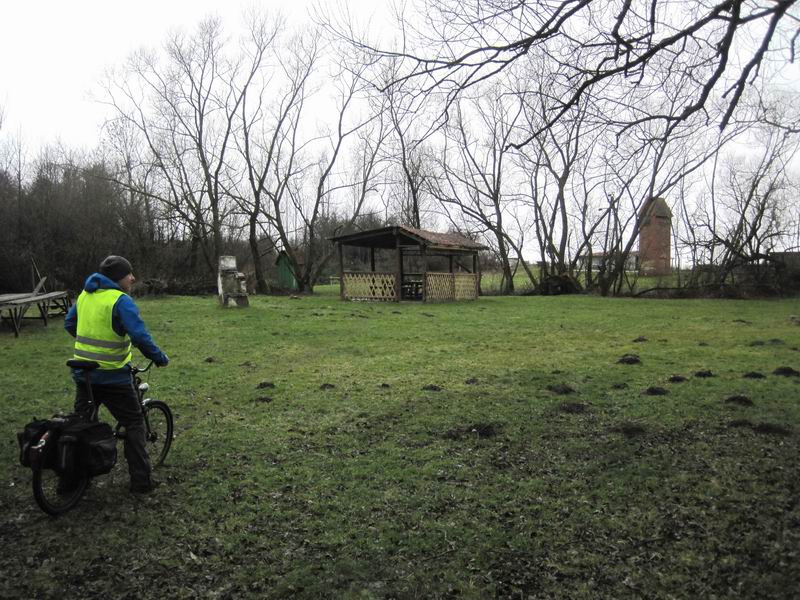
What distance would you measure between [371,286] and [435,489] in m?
19.5

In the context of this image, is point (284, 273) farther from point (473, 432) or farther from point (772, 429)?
point (772, 429)

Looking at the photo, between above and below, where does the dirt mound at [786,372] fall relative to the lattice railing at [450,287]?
below

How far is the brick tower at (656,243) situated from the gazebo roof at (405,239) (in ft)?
38.3

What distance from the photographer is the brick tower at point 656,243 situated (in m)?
32.2

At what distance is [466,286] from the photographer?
25.8 metres

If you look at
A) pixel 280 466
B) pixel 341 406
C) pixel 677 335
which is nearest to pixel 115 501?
pixel 280 466

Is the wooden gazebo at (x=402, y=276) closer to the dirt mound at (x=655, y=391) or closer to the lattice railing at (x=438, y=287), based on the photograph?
the lattice railing at (x=438, y=287)

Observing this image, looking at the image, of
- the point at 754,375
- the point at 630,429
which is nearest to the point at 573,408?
the point at 630,429

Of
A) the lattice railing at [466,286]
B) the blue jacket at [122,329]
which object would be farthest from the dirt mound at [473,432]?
the lattice railing at [466,286]

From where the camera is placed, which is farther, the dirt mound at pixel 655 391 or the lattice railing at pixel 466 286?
the lattice railing at pixel 466 286

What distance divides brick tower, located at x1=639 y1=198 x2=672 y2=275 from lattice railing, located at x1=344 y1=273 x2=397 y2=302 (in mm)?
15615

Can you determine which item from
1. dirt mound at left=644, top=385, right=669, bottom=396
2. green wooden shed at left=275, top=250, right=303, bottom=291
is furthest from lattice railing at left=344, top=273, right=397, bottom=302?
dirt mound at left=644, top=385, right=669, bottom=396

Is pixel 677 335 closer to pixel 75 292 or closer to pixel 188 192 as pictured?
pixel 75 292

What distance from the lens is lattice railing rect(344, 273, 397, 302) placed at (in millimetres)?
23516
